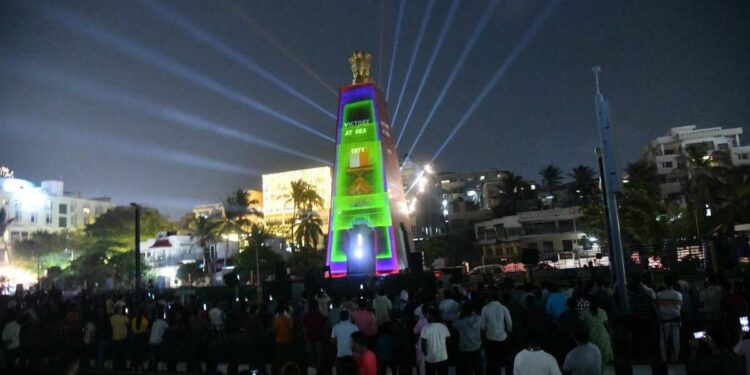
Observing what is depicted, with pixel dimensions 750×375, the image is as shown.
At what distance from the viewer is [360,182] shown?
3612 cm

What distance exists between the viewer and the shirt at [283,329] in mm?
11141

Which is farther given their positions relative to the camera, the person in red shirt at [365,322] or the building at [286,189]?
the building at [286,189]

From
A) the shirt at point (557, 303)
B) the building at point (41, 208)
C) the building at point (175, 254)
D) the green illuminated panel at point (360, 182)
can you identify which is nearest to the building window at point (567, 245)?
the green illuminated panel at point (360, 182)

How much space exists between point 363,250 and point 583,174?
4978cm

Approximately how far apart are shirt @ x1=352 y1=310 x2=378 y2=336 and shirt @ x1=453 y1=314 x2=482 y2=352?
1718 mm

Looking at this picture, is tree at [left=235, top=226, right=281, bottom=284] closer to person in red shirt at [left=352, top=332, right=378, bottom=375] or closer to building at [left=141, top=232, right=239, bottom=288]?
building at [left=141, top=232, right=239, bottom=288]

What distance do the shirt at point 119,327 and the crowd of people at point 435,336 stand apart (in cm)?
3

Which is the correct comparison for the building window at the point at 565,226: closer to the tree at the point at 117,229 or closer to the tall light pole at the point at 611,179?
the tree at the point at 117,229

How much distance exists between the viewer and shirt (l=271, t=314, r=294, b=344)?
11141 millimetres

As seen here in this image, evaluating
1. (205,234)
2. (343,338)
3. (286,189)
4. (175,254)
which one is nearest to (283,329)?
(343,338)

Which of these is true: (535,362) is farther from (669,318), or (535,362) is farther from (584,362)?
(669,318)

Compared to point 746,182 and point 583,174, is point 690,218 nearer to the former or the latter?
point 746,182

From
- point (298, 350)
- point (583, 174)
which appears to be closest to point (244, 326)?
point (298, 350)

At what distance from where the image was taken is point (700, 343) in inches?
253
